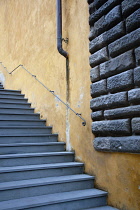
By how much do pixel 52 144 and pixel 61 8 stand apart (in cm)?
220

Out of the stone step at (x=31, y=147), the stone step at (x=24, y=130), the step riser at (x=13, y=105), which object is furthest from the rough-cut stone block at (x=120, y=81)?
the step riser at (x=13, y=105)

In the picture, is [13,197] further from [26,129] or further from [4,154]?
[26,129]

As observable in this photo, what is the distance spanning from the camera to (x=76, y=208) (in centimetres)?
251

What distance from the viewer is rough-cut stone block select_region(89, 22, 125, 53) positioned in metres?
2.60

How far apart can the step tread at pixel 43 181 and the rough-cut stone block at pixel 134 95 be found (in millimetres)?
1151

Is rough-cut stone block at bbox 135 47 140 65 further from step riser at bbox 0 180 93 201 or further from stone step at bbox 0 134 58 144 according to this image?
stone step at bbox 0 134 58 144

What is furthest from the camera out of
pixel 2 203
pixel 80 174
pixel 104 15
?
pixel 80 174

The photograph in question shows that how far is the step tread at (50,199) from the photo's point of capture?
7.39 ft

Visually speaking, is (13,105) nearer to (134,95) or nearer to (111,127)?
(111,127)

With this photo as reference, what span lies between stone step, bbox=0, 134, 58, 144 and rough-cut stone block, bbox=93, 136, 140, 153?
114 centimetres

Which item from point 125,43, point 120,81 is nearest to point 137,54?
point 125,43

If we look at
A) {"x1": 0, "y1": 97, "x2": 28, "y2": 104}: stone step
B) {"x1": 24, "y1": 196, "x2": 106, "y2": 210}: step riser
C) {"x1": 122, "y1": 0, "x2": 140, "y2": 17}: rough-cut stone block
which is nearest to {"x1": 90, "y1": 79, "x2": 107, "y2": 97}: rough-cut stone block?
{"x1": 122, "y1": 0, "x2": 140, "y2": 17}: rough-cut stone block

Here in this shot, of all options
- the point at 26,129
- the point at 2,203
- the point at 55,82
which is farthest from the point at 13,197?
the point at 55,82

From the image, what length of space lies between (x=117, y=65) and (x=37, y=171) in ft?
5.08
